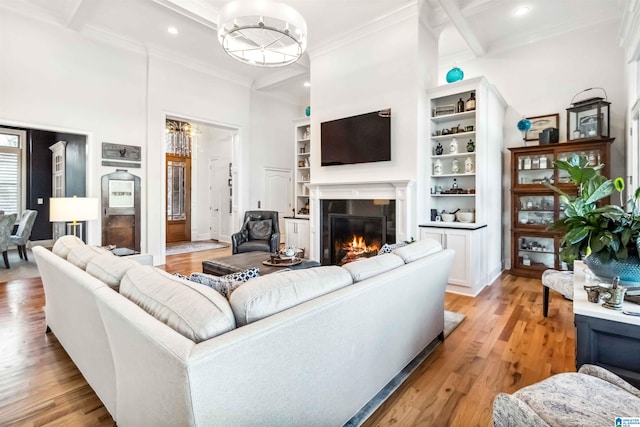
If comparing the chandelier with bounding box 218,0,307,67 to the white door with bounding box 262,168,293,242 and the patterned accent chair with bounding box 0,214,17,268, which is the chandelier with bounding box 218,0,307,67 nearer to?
the white door with bounding box 262,168,293,242

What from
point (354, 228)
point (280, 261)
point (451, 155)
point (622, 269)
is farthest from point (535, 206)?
point (280, 261)

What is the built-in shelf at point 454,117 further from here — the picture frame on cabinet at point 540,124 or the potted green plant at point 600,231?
the potted green plant at point 600,231

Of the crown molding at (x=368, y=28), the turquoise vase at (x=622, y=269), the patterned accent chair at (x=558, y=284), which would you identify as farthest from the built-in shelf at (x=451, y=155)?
the turquoise vase at (x=622, y=269)

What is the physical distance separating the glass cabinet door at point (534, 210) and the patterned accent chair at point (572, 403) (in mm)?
4025

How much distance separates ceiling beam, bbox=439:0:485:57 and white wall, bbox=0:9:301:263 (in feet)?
14.4

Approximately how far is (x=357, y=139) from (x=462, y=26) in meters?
2.12

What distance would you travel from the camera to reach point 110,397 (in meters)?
1.66

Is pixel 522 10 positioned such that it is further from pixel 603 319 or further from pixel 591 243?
pixel 603 319

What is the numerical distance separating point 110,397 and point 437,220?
13.8 ft

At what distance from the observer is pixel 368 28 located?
4680mm

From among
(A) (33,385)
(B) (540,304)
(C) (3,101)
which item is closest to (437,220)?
(B) (540,304)

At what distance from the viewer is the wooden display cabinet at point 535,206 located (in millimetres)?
4574

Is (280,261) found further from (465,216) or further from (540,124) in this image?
(540,124)

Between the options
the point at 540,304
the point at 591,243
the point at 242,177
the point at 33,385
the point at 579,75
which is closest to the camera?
the point at 591,243
